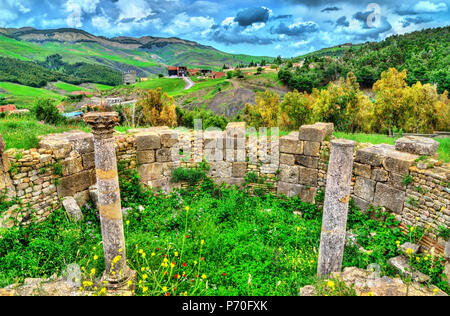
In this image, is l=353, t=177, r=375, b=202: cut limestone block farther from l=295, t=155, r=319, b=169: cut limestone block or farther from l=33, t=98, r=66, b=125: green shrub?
l=33, t=98, r=66, b=125: green shrub

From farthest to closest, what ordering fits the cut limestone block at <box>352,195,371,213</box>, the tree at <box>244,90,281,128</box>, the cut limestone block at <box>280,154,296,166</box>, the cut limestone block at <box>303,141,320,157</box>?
the tree at <box>244,90,281,128</box>
the cut limestone block at <box>280,154,296,166</box>
the cut limestone block at <box>303,141,320,157</box>
the cut limestone block at <box>352,195,371,213</box>

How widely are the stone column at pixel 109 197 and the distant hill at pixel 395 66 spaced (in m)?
42.5

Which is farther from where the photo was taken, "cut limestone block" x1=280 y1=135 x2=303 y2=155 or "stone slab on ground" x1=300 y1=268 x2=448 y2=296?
"cut limestone block" x1=280 y1=135 x2=303 y2=155

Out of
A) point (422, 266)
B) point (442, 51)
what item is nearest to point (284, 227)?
point (422, 266)

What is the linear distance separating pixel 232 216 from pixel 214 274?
2.56 metres

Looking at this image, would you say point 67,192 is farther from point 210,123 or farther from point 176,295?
point 210,123

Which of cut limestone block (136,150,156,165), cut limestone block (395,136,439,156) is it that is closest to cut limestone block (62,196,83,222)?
cut limestone block (136,150,156,165)

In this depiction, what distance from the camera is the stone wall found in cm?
627

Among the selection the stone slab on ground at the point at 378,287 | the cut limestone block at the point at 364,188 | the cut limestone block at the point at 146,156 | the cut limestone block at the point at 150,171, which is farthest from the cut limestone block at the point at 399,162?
the cut limestone block at the point at 146,156

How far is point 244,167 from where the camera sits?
31.0 ft

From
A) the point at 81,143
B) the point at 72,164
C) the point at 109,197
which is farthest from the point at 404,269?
the point at 81,143

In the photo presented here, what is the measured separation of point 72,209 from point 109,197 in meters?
2.96

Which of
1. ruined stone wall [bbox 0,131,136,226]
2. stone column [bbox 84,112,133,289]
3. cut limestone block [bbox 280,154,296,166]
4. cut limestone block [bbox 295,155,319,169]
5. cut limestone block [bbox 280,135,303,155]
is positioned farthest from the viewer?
cut limestone block [bbox 280,154,296,166]

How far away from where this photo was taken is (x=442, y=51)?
138ft
